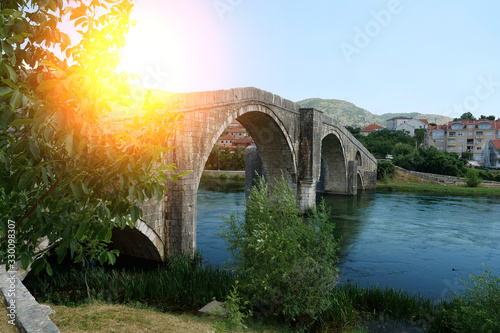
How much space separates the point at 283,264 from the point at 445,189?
34.0m

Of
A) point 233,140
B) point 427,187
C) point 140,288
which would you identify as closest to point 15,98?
point 140,288

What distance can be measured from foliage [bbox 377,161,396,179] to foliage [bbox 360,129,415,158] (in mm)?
16792

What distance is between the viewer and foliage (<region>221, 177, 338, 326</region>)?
7227mm

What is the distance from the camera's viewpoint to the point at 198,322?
6.80 meters

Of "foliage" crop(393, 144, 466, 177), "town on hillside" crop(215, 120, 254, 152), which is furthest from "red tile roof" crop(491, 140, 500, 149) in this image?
"town on hillside" crop(215, 120, 254, 152)

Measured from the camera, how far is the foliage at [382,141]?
5981cm

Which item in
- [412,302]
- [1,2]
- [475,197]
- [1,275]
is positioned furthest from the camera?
[475,197]

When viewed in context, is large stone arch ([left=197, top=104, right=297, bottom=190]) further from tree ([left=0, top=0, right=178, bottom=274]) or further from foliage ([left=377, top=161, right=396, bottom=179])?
foliage ([left=377, top=161, right=396, bottom=179])

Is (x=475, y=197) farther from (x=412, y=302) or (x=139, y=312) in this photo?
(x=139, y=312)

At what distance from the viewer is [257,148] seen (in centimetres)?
2222

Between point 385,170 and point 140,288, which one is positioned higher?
point 385,170

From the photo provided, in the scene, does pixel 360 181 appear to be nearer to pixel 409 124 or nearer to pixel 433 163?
pixel 433 163

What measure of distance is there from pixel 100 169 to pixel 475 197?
36789mm

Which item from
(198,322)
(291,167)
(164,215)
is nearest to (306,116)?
(291,167)
